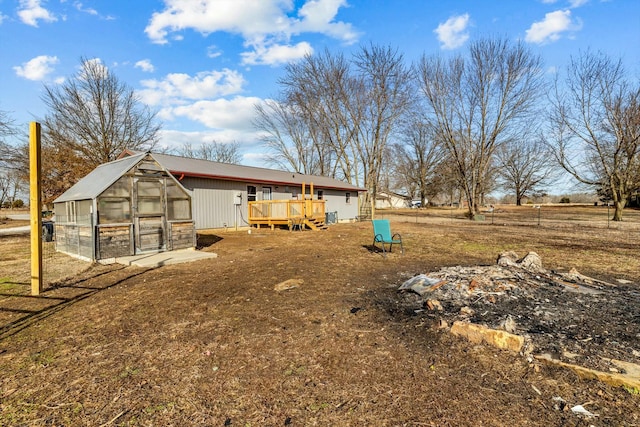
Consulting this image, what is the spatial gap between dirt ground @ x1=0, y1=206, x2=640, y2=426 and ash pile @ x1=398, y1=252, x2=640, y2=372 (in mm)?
74

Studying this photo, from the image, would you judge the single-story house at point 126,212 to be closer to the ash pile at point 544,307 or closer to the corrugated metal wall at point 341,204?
the ash pile at point 544,307

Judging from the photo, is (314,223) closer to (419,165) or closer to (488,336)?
(488,336)

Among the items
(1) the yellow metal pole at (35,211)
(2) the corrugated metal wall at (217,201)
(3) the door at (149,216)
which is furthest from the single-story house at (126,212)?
(2) the corrugated metal wall at (217,201)

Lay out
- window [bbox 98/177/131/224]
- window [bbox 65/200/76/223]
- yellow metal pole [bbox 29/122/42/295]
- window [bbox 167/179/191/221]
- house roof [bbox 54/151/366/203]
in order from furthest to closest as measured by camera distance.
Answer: window [bbox 167/179/191/221] < window [bbox 65/200/76/223] < house roof [bbox 54/151/366/203] < window [bbox 98/177/131/224] < yellow metal pole [bbox 29/122/42/295]

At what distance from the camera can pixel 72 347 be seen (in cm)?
299

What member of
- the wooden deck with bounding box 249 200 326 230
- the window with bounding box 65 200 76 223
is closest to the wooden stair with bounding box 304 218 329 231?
the wooden deck with bounding box 249 200 326 230

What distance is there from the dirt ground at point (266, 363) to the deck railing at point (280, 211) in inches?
378

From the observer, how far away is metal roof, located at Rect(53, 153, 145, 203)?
7.20 m

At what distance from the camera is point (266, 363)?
2.68 metres

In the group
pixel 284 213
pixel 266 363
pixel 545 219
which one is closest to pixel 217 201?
pixel 284 213

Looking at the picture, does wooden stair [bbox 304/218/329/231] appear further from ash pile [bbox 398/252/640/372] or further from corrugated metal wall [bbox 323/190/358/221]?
ash pile [bbox 398/252/640/372]

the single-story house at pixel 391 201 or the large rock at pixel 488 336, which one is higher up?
the single-story house at pixel 391 201

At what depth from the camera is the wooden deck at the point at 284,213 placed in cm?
1480

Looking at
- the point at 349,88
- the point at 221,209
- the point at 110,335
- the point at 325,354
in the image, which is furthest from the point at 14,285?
the point at 349,88
